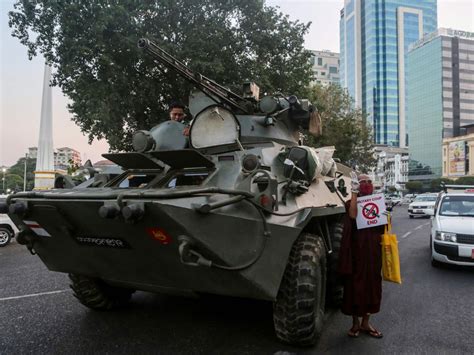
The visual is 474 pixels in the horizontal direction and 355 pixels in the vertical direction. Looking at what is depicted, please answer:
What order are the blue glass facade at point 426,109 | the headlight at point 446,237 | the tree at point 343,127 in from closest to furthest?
the headlight at point 446,237 → the tree at point 343,127 → the blue glass facade at point 426,109

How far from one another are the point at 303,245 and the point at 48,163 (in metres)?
24.8

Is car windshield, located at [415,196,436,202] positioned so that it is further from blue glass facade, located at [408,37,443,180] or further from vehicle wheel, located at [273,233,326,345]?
blue glass facade, located at [408,37,443,180]

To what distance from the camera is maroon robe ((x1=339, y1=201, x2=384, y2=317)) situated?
13.8 ft

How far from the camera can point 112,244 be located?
147 inches

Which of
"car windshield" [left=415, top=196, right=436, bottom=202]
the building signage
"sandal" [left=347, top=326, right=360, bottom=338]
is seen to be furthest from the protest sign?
the building signage

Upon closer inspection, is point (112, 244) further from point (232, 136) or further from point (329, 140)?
point (329, 140)

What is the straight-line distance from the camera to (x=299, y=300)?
3.82 metres

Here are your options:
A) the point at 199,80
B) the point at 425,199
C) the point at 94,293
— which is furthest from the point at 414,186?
the point at 94,293

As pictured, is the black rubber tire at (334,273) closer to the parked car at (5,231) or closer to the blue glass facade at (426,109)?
the parked car at (5,231)

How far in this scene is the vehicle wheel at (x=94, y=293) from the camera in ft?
16.1

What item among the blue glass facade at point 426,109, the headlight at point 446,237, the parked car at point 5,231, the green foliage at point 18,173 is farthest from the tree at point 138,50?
the blue glass facade at point 426,109

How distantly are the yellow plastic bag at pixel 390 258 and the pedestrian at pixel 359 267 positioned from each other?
12cm

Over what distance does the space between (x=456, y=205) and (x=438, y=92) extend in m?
85.7

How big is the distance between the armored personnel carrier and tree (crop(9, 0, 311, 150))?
7279 millimetres
